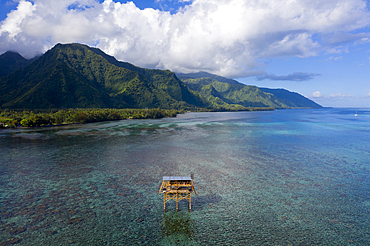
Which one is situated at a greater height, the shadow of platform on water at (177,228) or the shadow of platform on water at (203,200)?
the shadow of platform on water at (203,200)

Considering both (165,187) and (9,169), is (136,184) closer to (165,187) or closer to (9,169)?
(165,187)

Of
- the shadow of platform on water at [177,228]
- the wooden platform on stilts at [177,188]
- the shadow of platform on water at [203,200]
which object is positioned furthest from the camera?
the shadow of platform on water at [203,200]

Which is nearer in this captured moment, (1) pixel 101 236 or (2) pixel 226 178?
(1) pixel 101 236

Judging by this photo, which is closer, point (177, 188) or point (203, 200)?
point (177, 188)

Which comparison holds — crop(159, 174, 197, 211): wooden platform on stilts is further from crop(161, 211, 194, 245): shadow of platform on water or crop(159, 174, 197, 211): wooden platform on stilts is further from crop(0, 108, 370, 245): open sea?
crop(0, 108, 370, 245): open sea

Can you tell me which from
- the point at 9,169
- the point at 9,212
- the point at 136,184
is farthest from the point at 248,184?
the point at 9,169

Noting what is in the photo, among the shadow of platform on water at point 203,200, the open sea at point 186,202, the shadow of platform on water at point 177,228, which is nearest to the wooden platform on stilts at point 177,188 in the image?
the shadow of platform on water at point 177,228

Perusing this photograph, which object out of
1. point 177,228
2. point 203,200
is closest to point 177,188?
point 177,228

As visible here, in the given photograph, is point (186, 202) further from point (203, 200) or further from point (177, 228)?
point (177, 228)

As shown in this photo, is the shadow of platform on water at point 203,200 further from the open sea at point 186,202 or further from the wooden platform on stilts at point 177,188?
the wooden platform on stilts at point 177,188

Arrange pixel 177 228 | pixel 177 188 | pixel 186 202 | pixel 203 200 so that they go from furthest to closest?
pixel 203 200 < pixel 186 202 < pixel 177 188 < pixel 177 228

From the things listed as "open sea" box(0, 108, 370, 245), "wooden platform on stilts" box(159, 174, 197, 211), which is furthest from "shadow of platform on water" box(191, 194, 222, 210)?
"wooden platform on stilts" box(159, 174, 197, 211)
